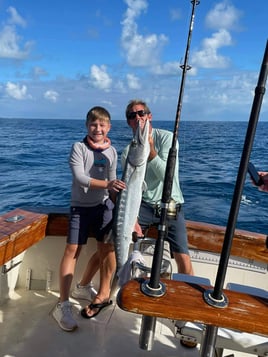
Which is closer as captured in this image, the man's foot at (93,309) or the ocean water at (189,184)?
the man's foot at (93,309)

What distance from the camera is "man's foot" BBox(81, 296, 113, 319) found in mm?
2800

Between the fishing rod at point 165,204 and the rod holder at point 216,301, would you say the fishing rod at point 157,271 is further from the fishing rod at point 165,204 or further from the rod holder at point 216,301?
the rod holder at point 216,301

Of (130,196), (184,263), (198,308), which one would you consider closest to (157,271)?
(198,308)

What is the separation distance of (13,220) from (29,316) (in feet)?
2.74

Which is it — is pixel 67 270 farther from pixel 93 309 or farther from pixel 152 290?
pixel 152 290

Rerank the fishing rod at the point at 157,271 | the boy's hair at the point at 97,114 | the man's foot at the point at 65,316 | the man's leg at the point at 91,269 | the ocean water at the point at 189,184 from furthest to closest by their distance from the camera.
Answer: the ocean water at the point at 189,184
the man's leg at the point at 91,269
the boy's hair at the point at 97,114
the man's foot at the point at 65,316
the fishing rod at the point at 157,271

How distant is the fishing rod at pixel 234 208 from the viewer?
4.06 feet

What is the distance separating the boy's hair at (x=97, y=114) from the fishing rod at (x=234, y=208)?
167 cm

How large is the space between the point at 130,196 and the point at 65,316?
1139 millimetres

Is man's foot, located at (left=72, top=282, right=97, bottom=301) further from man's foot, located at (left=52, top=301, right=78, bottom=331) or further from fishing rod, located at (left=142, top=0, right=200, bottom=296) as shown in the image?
fishing rod, located at (left=142, top=0, right=200, bottom=296)

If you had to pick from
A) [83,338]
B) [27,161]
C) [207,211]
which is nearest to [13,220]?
[83,338]

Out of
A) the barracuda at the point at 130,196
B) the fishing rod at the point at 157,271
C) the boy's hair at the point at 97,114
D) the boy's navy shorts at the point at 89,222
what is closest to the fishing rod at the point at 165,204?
the fishing rod at the point at 157,271

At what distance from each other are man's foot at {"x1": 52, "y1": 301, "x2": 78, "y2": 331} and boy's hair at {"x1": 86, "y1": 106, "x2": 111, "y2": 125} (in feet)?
5.16

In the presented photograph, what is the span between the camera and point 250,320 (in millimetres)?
1235
